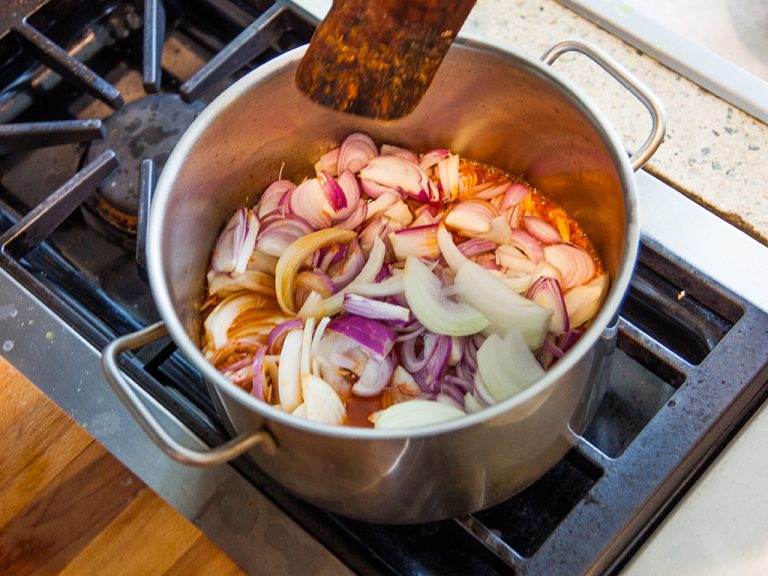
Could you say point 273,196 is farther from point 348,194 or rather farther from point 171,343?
point 171,343

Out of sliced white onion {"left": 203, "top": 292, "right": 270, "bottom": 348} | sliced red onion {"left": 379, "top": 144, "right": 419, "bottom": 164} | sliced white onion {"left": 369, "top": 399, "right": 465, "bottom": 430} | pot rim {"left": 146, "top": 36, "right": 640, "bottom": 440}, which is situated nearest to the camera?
pot rim {"left": 146, "top": 36, "right": 640, "bottom": 440}

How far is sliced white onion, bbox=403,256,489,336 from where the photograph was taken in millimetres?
668

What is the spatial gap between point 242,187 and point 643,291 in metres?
0.40

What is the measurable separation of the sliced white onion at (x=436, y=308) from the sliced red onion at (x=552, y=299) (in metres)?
0.06

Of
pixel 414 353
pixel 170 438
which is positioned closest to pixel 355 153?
pixel 414 353

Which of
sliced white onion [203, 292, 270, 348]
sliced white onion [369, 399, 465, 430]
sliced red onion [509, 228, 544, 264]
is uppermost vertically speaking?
sliced red onion [509, 228, 544, 264]

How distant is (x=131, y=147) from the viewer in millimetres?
842

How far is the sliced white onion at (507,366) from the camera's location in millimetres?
624

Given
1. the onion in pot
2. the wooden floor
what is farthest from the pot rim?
the wooden floor

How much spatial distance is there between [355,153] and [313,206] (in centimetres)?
8

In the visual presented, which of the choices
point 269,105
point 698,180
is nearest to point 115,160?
point 269,105

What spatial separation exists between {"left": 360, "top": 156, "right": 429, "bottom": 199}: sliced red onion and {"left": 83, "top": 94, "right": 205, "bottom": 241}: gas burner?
0.69 feet

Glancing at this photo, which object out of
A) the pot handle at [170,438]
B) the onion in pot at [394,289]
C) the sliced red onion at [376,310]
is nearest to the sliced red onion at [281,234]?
the onion in pot at [394,289]

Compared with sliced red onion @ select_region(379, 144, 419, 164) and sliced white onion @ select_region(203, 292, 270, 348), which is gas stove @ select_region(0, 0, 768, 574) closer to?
sliced white onion @ select_region(203, 292, 270, 348)
